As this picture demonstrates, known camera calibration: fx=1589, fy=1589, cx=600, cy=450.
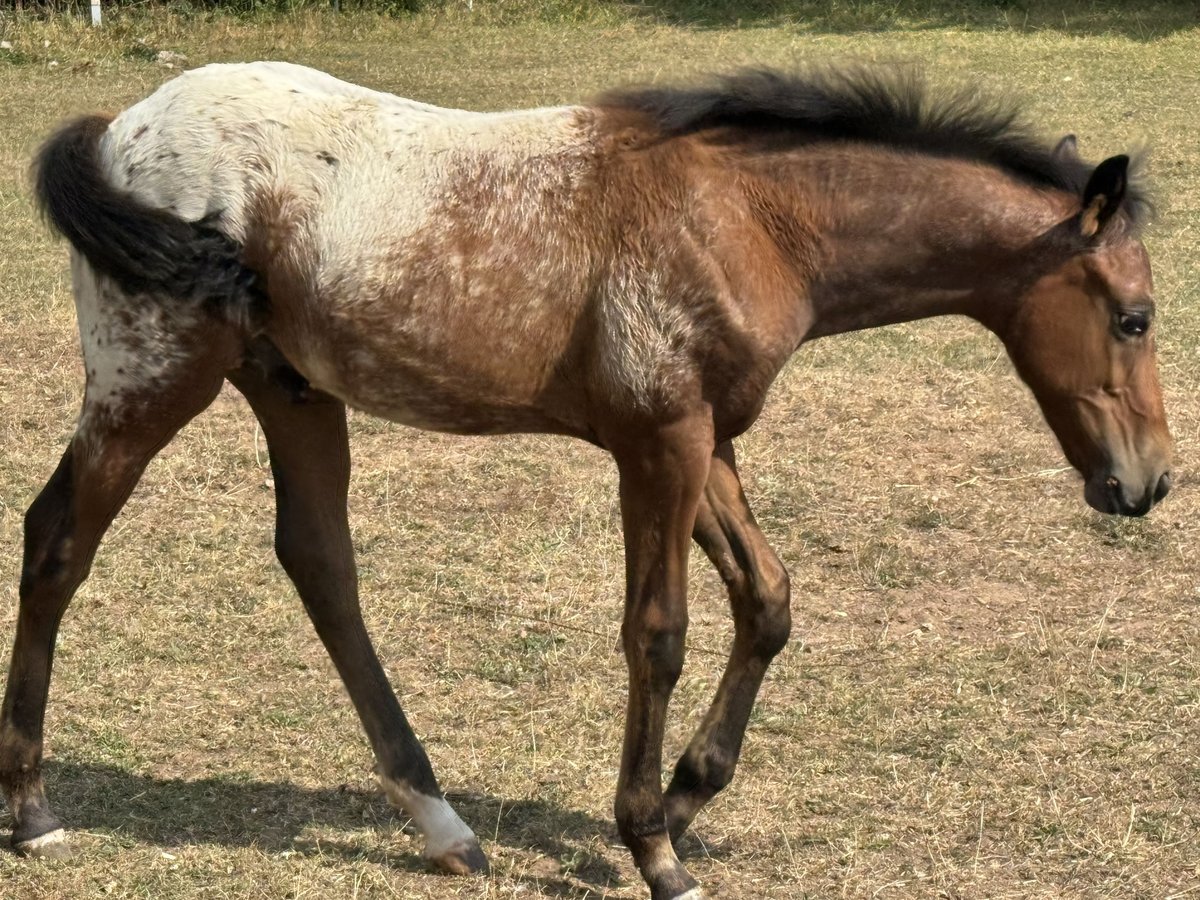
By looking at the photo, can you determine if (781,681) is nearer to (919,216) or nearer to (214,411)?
(919,216)

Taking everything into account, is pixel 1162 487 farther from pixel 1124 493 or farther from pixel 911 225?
pixel 911 225

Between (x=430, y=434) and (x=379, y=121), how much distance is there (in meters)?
3.23

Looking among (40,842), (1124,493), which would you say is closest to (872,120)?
(1124,493)

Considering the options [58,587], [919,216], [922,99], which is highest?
[922,99]

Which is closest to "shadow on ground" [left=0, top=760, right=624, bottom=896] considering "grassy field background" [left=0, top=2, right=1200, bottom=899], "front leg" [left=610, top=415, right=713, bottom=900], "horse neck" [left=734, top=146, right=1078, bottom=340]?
"grassy field background" [left=0, top=2, right=1200, bottom=899]

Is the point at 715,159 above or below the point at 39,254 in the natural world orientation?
above

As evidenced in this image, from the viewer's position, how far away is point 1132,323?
140 inches

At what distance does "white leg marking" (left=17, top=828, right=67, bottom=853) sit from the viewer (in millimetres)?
3799

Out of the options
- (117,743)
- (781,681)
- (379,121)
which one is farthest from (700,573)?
(379,121)

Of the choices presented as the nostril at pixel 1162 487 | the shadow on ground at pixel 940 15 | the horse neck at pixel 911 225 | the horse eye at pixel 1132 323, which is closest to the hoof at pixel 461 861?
the horse neck at pixel 911 225

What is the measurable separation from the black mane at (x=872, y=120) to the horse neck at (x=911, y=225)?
1.6 inches

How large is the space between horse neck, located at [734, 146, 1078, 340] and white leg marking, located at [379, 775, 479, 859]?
1.47 meters

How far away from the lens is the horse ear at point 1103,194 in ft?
11.1

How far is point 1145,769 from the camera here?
4297mm
